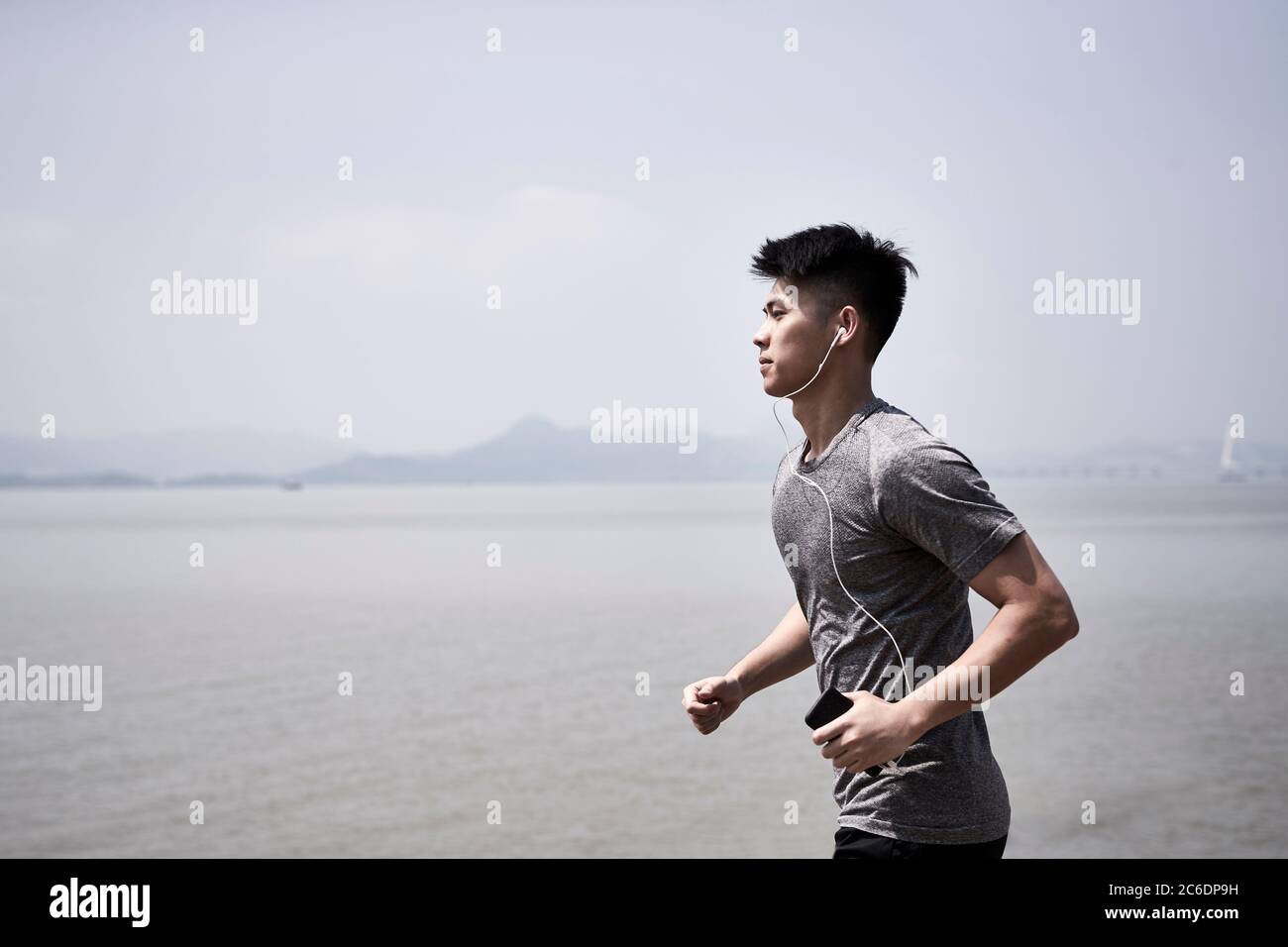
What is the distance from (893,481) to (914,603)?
202 mm

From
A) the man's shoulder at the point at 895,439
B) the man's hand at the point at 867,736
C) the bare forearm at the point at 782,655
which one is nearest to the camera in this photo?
the man's hand at the point at 867,736

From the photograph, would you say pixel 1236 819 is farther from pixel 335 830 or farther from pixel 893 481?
pixel 893 481

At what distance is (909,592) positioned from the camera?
6.20ft

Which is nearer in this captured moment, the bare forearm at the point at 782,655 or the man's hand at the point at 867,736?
the man's hand at the point at 867,736

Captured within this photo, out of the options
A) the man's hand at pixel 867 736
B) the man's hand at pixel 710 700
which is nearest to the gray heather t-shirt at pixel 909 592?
the man's hand at pixel 867 736

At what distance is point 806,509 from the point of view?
2021 mm

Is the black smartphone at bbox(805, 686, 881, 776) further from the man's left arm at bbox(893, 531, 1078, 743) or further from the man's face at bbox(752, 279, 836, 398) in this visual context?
the man's face at bbox(752, 279, 836, 398)

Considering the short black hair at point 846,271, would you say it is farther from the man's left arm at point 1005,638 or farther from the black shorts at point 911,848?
the black shorts at point 911,848

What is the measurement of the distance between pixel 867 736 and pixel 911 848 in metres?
0.28

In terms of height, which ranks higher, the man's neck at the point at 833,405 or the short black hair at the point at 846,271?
the short black hair at the point at 846,271

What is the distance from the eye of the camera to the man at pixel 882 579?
171 centimetres

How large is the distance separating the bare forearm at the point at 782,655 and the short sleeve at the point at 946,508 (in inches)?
18.6

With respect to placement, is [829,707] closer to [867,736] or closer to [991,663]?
[867,736]

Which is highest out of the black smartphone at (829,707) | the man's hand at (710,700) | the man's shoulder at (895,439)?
the man's shoulder at (895,439)
